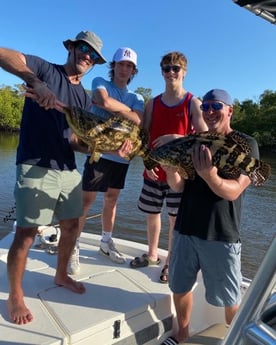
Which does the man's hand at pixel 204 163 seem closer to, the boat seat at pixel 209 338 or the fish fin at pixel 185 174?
the fish fin at pixel 185 174

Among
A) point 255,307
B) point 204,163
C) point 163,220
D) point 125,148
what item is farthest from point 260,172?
point 163,220

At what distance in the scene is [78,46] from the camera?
3.78m

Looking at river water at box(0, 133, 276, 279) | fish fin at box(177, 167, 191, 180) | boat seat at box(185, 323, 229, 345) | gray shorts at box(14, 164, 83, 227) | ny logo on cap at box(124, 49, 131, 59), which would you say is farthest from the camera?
river water at box(0, 133, 276, 279)

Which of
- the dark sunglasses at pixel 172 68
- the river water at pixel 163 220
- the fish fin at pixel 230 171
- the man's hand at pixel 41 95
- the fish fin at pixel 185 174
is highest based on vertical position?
the dark sunglasses at pixel 172 68

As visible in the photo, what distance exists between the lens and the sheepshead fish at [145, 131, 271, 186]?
306 centimetres

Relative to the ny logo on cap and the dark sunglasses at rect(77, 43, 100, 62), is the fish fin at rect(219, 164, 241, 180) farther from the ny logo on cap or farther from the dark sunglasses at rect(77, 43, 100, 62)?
the ny logo on cap

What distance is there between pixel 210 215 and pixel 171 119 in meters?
1.63

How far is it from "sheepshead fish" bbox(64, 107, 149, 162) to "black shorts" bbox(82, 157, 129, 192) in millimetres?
975

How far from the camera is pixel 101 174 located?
4.89 m

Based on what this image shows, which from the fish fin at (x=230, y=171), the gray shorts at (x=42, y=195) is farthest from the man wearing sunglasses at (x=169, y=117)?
the fish fin at (x=230, y=171)

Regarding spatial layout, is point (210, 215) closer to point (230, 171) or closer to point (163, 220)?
point (230, 171)

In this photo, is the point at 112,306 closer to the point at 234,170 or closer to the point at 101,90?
the point at 234,170

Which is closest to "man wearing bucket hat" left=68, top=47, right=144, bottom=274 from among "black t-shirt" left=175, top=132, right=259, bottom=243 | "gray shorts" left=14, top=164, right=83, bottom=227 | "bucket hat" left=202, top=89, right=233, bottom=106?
"gray shorts" left=14, top=164, right=83, bottom=227

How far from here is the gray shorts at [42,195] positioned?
3.52 m
